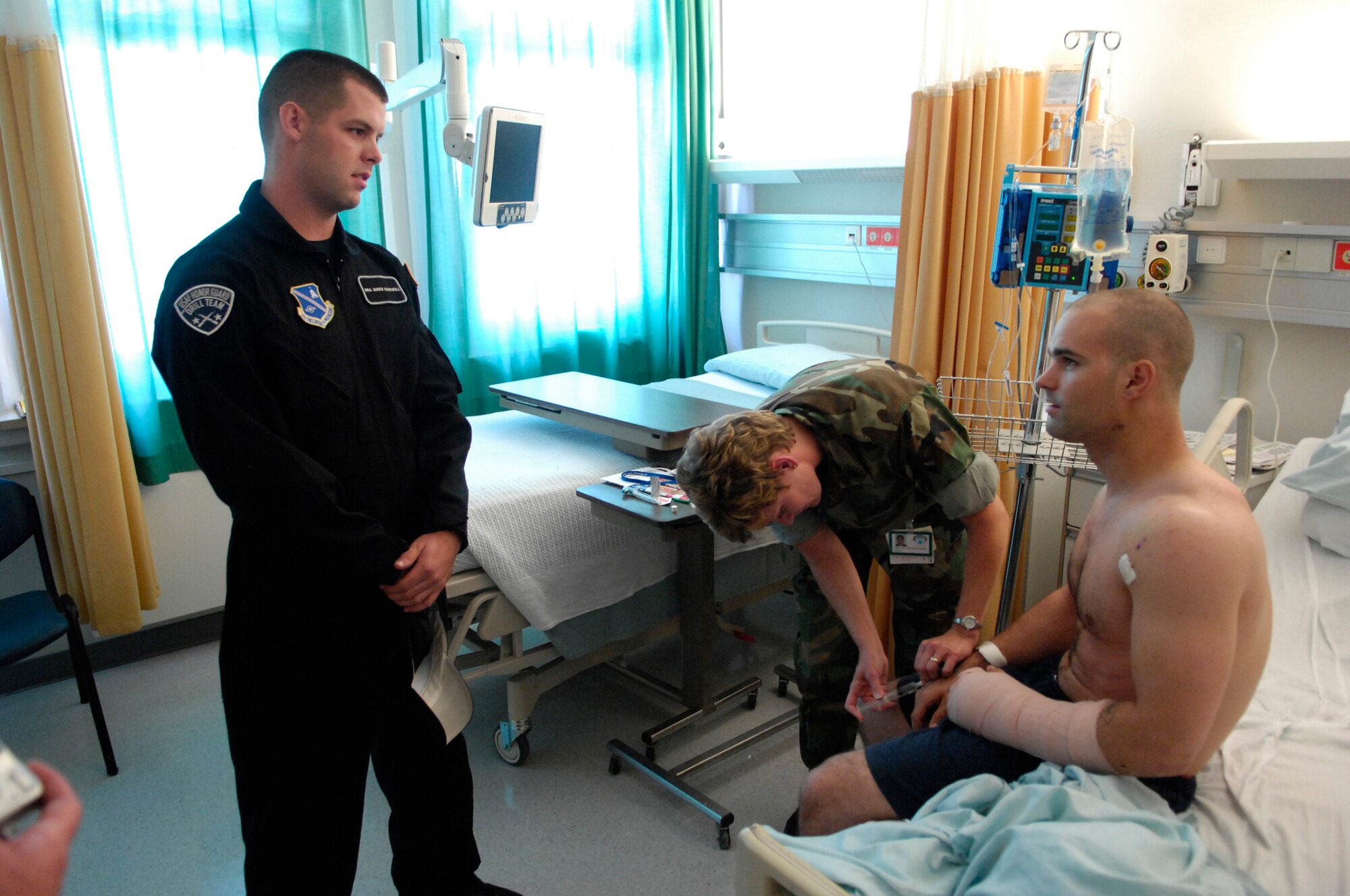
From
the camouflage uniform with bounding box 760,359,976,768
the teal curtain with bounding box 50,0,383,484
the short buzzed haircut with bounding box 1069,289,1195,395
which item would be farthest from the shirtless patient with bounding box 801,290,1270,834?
→ the teal curtain with bounding box 50,0,383,484

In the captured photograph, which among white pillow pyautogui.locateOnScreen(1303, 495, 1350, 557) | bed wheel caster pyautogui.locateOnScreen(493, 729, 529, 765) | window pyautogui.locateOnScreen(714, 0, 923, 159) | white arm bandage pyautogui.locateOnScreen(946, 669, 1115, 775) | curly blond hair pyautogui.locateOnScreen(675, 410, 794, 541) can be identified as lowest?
bed wheel caster pyautogui.locateOnScreen(493, 729, 529, 765)

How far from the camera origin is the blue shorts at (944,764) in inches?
55.1

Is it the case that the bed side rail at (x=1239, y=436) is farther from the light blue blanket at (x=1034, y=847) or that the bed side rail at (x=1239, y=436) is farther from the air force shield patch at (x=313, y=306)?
the air force shield patch at (x=313, y=306)

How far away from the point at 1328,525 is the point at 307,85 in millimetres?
2263

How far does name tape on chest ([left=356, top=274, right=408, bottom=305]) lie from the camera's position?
1.81m

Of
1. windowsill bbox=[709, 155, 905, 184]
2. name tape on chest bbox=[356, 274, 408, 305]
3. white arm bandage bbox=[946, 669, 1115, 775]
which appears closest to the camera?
white arm bandage bbox=[946, 669, 1115, 775]

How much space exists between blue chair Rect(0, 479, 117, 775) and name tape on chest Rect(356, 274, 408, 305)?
1401 mm

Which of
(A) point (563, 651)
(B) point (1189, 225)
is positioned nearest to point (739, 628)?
(A) point (563, 651)

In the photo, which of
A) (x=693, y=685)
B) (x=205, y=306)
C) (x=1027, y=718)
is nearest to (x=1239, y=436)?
(x=1027, y=718)

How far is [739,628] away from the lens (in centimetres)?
301

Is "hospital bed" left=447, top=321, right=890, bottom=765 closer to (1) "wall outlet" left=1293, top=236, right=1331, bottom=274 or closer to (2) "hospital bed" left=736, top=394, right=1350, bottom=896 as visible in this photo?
(2) "hospital bed" left=736, top=394, right=1350, bottom=896

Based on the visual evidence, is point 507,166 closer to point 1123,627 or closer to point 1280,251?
point 1123,627

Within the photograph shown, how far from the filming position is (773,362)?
349cm

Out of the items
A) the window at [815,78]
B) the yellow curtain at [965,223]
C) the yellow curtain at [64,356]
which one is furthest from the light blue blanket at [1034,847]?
the window at [815,78]
